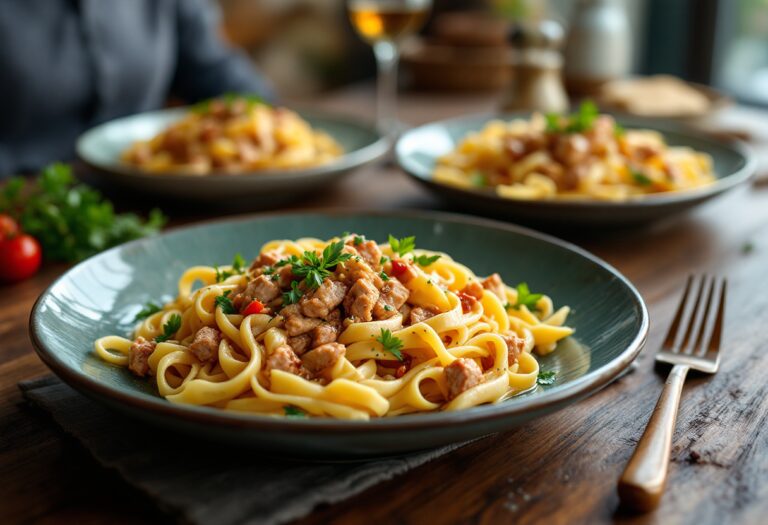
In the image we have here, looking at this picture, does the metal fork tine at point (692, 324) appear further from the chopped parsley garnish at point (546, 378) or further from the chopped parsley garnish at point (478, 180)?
the chopped parsley garnish at point (478, 180)

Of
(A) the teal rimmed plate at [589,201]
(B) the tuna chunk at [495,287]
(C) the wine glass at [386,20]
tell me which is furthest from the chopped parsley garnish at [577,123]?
(B) the tuna chunk at [495,287]


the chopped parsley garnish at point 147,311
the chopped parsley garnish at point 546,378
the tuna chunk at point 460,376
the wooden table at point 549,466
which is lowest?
the wooden table at point 549,466

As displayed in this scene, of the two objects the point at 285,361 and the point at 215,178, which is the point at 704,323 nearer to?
the point at 285,361

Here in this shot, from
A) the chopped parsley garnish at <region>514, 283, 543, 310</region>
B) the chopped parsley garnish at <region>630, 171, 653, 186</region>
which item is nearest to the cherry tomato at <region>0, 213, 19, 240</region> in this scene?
the chopped parsley garnish at <region>514, 283, 543, 310</region>

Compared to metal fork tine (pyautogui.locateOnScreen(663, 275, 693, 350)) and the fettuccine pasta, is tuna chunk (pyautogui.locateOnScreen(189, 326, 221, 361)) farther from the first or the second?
the fettuccine pasta

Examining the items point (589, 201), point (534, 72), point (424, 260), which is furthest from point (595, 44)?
point (424, 260)

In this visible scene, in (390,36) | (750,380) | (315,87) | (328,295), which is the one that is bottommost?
(315,87)

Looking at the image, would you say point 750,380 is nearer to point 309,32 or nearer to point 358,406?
point 358,406

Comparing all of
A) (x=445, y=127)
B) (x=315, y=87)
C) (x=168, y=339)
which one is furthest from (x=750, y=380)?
(x=315, y=87)
